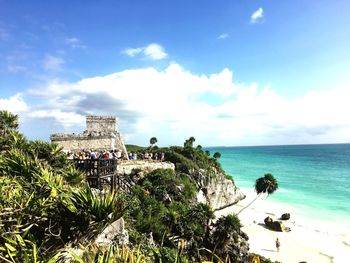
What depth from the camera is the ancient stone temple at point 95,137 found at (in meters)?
27.5

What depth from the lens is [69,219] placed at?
679cm

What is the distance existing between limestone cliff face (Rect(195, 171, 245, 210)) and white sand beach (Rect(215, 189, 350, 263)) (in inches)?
63.5

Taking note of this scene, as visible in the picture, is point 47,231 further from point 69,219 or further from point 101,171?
point 101,171

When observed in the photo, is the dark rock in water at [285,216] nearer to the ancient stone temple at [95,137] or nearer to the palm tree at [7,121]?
the ancient stone temple at [95,137]

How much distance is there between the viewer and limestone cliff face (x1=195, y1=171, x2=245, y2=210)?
3322cm

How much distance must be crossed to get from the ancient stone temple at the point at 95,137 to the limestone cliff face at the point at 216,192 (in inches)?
405

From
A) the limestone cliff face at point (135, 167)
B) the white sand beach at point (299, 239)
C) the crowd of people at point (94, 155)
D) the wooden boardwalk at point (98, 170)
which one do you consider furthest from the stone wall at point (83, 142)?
the white sand beach at point (299, 239)

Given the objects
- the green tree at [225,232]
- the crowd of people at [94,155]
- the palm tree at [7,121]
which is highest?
the palm tree at [7,121]

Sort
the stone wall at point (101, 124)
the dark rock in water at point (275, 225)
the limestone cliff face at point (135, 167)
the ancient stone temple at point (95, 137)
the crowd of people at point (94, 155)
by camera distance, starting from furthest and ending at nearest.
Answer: the dark rock in water at point (275, 225) < the stone wall at point (101, 124) < the ancient stone temple at point (95, 137) < the limestone cliff face at point (135, 167) < the crowd of people at point (94, 155)

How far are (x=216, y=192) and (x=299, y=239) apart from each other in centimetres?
1197

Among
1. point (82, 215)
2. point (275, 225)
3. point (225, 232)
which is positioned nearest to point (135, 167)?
point (225, 232)

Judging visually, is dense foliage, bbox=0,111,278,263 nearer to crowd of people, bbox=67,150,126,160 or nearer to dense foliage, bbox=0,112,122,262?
dense foliage, bbox=0,112,122,262

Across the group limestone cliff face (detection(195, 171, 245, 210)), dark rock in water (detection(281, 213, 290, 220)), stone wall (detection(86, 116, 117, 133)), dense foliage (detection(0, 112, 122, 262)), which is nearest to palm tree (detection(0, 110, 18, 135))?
stone wall (detection(86, 116, 117, 133))

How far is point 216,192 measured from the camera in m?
37.2
